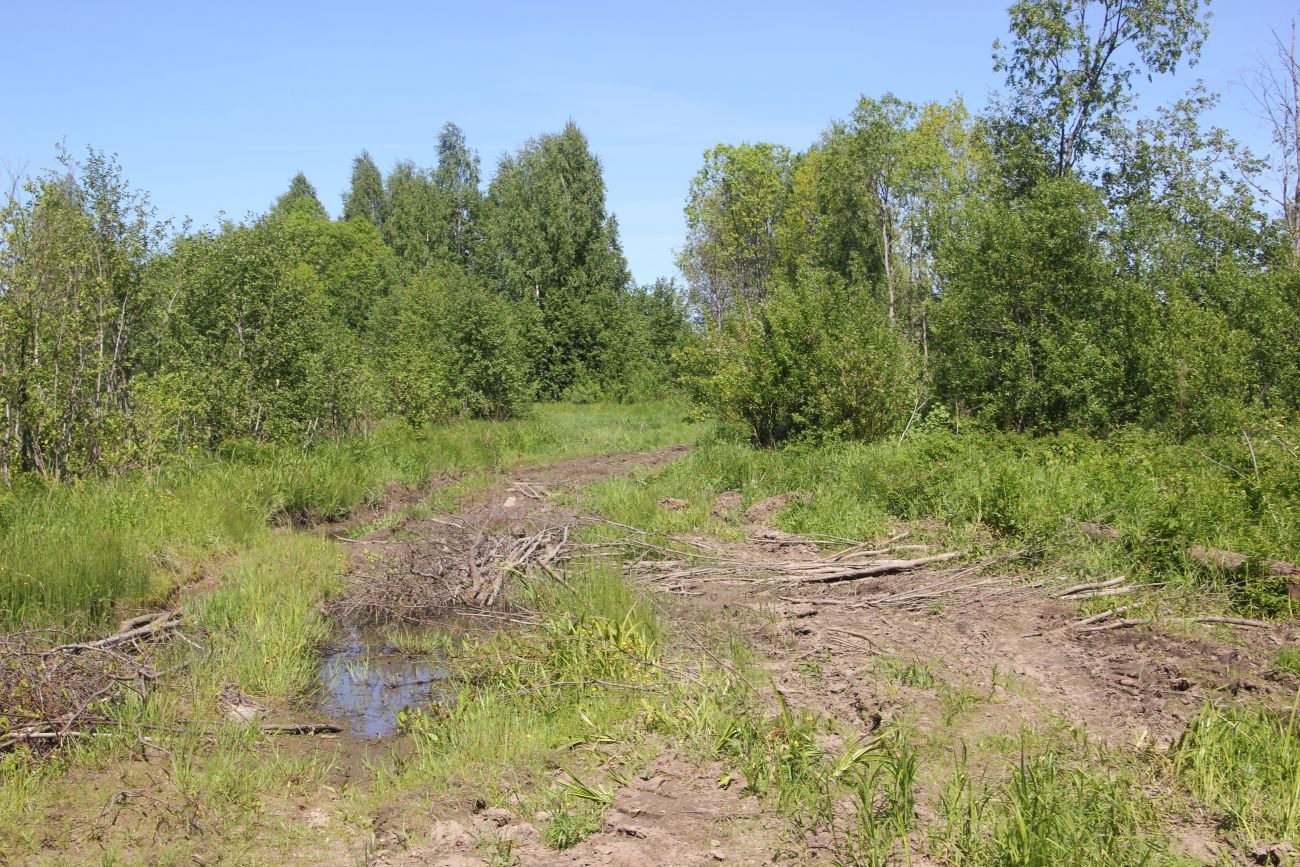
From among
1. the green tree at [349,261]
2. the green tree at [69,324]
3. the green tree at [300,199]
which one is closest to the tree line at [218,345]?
the green tree at [69,324]

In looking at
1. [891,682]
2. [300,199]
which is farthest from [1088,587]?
[300,199]

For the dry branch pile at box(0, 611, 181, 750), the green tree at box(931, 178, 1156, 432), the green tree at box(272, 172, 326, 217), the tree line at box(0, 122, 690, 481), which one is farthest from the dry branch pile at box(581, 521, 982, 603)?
the green tree at box(272, 172, 326, 217)

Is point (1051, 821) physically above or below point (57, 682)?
below

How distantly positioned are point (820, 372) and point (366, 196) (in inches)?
2510

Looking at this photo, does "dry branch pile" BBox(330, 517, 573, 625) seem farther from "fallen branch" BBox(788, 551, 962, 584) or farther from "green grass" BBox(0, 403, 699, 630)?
"fallen branch" BBox(788, 551, 962, 584)

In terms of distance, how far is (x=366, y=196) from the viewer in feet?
235

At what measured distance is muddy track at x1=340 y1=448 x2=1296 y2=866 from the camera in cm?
455

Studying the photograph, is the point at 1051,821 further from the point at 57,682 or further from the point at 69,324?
the point at 69,324

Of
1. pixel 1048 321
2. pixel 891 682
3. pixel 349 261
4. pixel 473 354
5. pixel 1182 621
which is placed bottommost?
pixel 891 682

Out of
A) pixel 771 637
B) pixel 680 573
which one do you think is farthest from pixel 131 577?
pixel 771 637

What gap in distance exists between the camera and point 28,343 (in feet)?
37.2

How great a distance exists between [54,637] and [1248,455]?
1172cm

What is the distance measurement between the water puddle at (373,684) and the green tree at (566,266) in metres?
28.4

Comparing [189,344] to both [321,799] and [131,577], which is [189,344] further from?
[321,799]
